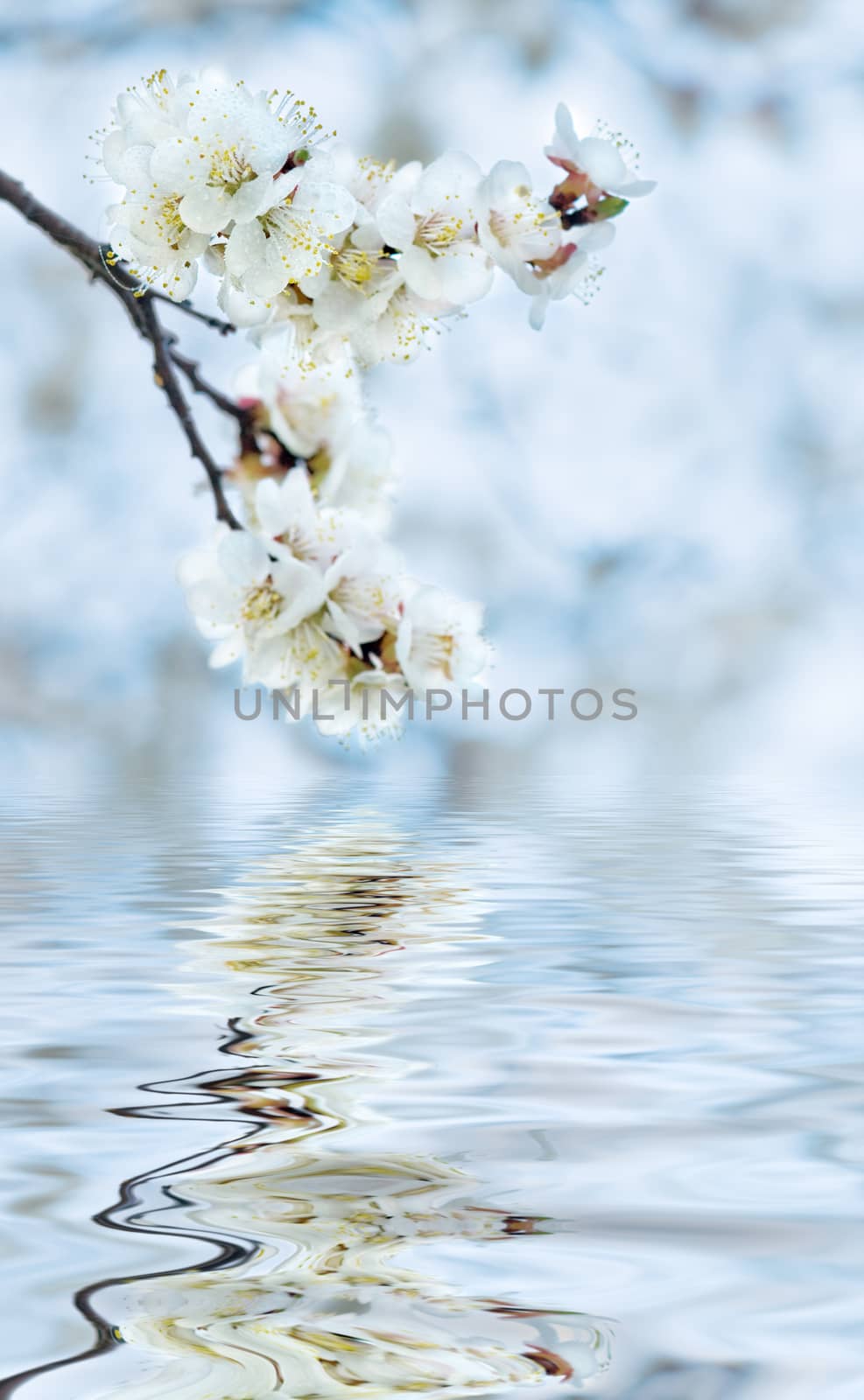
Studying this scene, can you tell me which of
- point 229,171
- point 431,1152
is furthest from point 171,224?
point 431,1152

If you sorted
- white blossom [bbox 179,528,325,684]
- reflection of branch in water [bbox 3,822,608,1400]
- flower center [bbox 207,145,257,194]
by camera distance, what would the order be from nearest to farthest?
reflection of branch in water [bbox 3,822,608,1400] < flower center [bbox 207,145,257,194] < white blossom [bbox 179,528,325,684]

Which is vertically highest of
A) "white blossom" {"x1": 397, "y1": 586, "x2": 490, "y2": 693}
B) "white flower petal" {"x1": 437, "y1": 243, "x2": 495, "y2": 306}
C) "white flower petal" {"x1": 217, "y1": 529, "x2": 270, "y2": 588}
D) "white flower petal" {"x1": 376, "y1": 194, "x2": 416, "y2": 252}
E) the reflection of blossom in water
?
"white flower petal" {"x1": 376, "y1": 194, "x2": 416, "y2": 252}

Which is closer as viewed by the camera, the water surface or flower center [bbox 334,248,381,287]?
the water surface

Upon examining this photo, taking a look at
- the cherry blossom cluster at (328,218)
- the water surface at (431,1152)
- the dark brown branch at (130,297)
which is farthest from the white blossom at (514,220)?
the water surface at (431,1152)

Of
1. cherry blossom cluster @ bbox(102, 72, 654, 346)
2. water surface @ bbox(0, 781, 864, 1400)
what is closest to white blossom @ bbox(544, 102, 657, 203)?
cherry blossom cluster @ bbox(102, 72, 654, 346)

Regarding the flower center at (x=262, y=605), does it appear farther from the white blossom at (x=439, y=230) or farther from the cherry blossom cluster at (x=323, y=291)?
the white blossom at (x=439, y=230)

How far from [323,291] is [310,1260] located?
15.6 inches

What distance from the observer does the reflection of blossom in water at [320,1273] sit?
208 millimetres

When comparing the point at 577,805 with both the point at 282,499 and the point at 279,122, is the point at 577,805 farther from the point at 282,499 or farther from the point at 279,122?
the point at 279,122

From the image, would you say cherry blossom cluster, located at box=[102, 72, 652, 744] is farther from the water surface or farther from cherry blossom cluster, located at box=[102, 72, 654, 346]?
the water surface

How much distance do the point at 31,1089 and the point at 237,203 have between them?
0.27 m

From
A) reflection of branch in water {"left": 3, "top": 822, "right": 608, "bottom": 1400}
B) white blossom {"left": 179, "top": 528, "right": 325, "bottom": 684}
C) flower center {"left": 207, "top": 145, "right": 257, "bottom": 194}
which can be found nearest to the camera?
reflection of branch in water {"left": 3, "top": 822, "right": 608, "bottom": 1400}

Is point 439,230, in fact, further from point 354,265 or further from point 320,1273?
point 320,1273

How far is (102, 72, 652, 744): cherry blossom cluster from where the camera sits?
465mm
